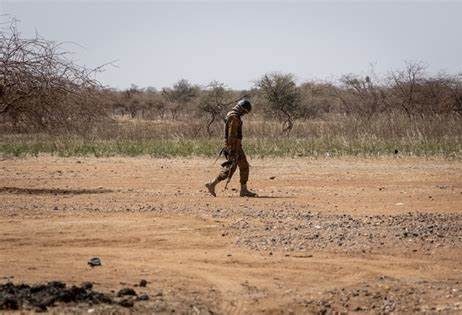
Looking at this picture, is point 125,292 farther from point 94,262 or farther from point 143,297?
point 94,262

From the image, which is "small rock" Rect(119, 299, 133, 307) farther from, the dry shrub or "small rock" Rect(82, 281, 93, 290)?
the dry shrub

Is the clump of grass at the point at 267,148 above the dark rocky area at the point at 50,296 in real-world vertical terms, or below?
above

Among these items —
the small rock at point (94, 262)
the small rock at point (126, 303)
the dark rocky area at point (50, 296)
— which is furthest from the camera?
the small rock at point (94, 262)

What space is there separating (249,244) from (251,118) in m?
32.1

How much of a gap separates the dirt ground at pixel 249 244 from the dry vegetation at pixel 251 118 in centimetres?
178

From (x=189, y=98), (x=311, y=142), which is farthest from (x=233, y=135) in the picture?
(x=189, y=98)

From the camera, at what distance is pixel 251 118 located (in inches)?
1594

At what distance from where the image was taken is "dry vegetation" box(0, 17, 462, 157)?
13641mm

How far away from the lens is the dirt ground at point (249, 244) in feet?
21.7

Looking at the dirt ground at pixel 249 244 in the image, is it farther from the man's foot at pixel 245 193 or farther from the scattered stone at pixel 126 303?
the man's foot at pixel 245 193

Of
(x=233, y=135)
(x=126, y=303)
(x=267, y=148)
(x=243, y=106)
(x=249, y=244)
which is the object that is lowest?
(x=126, y=303)

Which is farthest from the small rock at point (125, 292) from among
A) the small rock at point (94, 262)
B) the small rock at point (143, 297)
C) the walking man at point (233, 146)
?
the walking man at point (233, 146)

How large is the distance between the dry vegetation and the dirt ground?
1.78 meters

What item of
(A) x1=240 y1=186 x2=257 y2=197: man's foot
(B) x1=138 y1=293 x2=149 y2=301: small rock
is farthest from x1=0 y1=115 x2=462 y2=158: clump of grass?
(B) x1=138 y1=293 x2=149 y2=301: small rock
